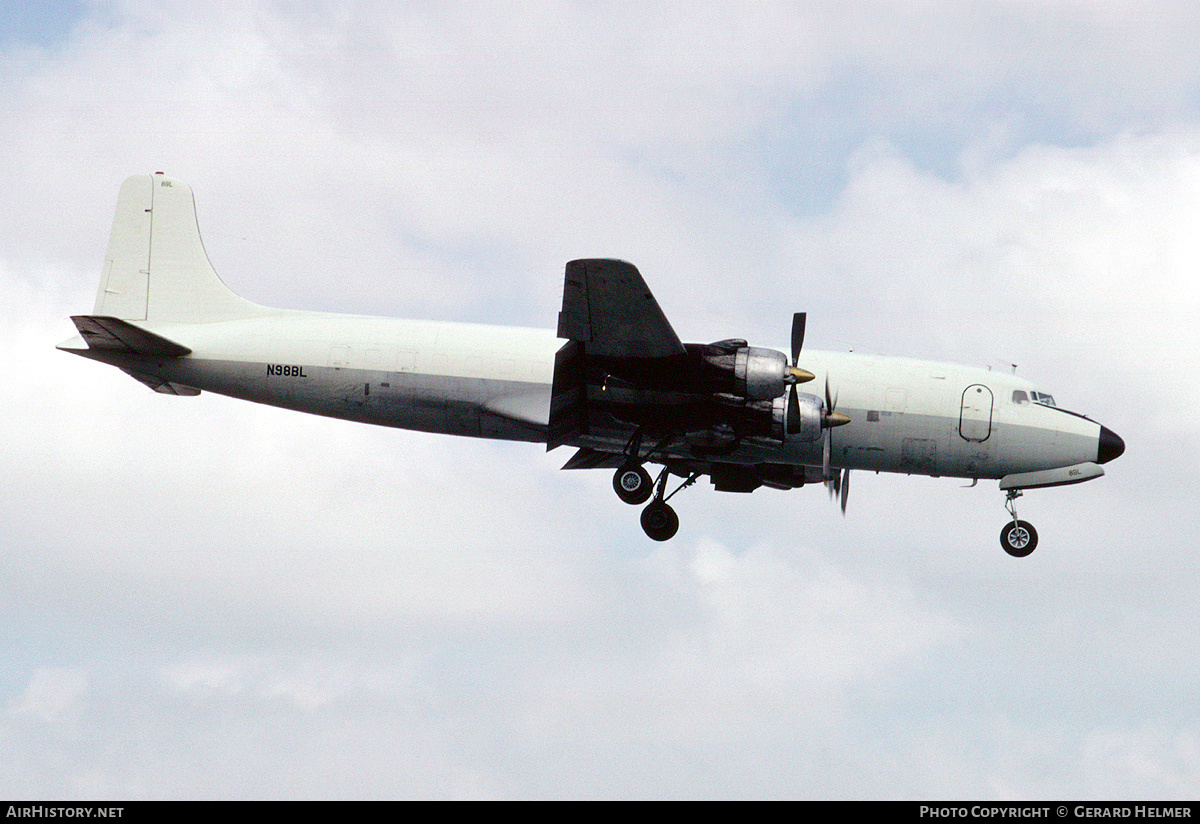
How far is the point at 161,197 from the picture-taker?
4009 centimetres

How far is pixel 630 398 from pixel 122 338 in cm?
1360

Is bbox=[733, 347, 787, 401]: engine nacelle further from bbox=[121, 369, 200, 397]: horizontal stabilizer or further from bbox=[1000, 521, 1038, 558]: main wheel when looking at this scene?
bbox=[121, 369, 200, 397]: horizontal stabilizer

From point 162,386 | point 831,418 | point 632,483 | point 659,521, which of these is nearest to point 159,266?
point 162,386

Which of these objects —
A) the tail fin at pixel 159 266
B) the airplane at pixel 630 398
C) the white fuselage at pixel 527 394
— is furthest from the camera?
the tail fin at pixel 159 266

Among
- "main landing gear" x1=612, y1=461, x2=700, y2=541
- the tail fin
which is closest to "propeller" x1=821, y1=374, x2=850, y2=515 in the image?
"main landing gear" x1=612, y1=461, x2=700, y2=541

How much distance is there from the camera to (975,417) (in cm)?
3625

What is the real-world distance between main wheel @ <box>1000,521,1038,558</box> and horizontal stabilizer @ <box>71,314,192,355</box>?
22.6m

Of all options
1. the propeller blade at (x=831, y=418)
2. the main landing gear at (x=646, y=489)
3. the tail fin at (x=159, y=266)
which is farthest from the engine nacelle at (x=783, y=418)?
the tail fin at (x=159, y=266)

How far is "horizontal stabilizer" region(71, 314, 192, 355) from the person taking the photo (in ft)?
117

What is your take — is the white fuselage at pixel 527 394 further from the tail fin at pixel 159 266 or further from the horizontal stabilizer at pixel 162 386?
the tail fin at pixel 159 266

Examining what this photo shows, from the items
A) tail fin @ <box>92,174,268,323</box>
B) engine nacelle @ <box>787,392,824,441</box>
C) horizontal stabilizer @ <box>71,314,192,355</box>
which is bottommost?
engine nacelle @ <box>787,392,824,441</box>

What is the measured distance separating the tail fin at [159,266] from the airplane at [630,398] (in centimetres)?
127

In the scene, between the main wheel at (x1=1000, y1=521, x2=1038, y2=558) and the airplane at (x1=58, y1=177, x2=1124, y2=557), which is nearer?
the airplane at (x1=58, y1=177, x2=1124, y2=557)

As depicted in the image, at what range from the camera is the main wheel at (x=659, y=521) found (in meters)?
38.2
